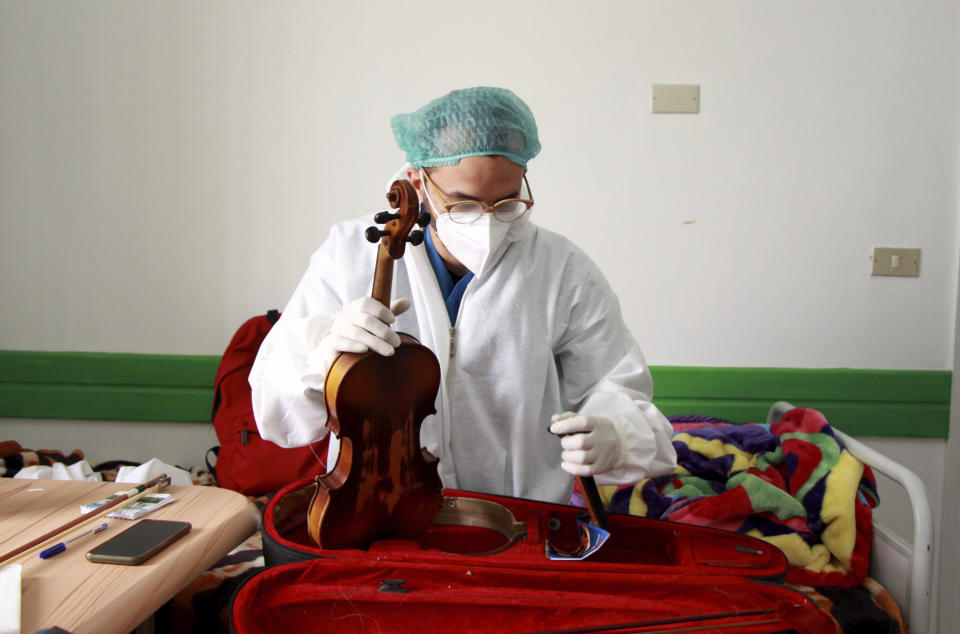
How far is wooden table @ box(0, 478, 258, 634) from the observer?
0.71 m

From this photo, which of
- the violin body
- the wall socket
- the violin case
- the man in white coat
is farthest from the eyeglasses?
the wall socket

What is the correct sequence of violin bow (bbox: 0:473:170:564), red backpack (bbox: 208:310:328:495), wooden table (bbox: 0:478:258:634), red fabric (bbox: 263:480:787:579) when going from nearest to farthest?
wooden table (bbox: 0:478:258:634) < violin bow (bbox: 0:473:170:564) < red fabric (bbox: 263:480:787:579) < red backpack (bbox: 208:310:328:495)

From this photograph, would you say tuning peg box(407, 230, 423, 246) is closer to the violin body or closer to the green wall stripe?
the violin body

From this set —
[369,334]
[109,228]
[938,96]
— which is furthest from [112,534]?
[938,96]

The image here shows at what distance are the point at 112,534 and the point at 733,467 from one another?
134 cm

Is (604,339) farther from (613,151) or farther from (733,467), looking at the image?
(613,151)

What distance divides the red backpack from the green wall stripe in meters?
0.20

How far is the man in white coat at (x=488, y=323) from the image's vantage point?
3.62 feet

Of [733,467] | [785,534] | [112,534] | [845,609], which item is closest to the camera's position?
[112,534]

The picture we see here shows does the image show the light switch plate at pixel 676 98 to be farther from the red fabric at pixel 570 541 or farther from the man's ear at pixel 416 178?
the red fabric at pixel 570 541

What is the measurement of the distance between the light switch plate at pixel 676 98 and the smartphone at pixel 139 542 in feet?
5.86

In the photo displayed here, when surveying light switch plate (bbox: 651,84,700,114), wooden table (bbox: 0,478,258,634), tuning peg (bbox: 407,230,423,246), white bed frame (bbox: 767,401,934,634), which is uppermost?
light switch plate (bbox: 651,84,700,114)

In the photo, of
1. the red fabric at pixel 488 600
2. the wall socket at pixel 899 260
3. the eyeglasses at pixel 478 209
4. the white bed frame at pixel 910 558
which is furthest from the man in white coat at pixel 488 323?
the wall socket at pixel 899 260

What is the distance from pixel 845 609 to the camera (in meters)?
1.22
